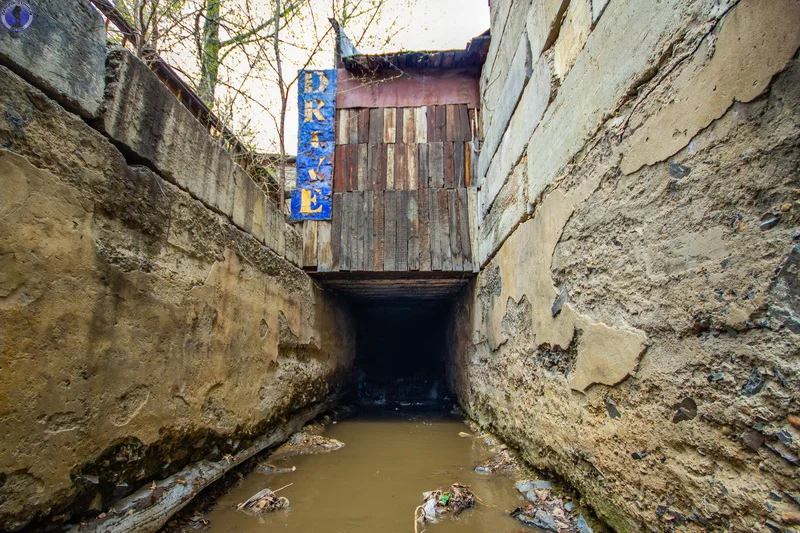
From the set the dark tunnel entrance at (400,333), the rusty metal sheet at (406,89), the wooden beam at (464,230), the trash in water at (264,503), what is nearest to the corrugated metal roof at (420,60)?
the rusty metal sheet at (406,89)

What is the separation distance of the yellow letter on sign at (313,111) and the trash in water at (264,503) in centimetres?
415

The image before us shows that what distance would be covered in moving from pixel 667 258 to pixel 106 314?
2.29 meters

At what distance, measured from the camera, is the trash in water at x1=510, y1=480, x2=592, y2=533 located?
1940mm

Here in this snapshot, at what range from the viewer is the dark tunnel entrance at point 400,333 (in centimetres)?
530

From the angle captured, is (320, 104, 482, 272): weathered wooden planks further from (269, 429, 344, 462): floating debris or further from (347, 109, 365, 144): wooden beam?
(269, 429, 344, 462): floating debris

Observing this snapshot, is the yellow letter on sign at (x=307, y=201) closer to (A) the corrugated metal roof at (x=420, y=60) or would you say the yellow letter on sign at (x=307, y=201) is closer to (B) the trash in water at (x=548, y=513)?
(A) the corrugated metal roof at (x=420, y=60)

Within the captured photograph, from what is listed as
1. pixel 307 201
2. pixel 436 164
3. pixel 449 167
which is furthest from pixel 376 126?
pixel 307 201

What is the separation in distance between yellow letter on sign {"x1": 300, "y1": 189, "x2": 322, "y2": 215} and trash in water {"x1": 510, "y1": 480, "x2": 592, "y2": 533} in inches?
140

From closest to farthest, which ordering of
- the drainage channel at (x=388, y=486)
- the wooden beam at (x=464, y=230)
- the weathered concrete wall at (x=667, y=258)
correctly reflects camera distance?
the weathered concrete wall at (x=667, y=258) < the drainage channel at (x=388, y=486) < the wooden beam at (x=464, y=230)

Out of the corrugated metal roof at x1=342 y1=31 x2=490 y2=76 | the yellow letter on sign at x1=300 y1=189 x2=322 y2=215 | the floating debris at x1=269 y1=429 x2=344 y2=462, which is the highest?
the corrugated metal roof at x1=342 y1=31 x2=490 y2=76

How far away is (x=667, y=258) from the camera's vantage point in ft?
4.52

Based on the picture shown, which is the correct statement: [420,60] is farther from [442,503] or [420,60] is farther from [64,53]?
[442,503]

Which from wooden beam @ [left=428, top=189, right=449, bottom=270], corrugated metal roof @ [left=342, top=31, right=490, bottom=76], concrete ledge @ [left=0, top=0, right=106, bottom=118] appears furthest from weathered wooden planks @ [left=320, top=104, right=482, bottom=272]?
concrete ledge @ [left=0, top=0, right=106, bottom=118]

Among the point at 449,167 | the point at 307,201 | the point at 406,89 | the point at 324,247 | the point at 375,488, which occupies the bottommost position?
the point at 375,488
